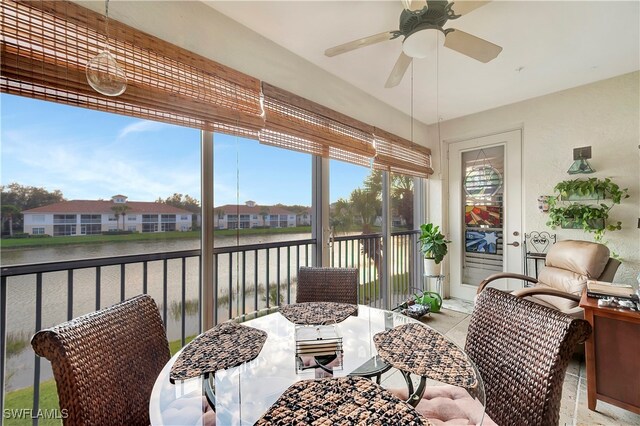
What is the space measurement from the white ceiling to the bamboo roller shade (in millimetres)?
444

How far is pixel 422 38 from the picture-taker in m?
1.59

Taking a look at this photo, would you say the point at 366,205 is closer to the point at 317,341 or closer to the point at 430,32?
the point at 430,32

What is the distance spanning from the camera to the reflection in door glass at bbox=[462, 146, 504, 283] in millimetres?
3742

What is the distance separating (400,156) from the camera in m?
3.55

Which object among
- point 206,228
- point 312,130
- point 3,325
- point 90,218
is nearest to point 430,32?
point 312,130

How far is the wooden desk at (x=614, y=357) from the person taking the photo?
5.35 feet

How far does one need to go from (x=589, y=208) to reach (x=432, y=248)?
1597 millimetres

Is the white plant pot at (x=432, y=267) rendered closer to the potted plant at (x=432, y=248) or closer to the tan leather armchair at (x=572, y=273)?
the potted plant at (x=432, y=248)

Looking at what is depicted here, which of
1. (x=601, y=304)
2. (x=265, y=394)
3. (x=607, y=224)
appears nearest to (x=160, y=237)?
(x=265, y=394)

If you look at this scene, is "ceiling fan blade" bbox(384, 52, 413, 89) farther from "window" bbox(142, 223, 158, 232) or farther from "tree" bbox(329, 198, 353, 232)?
"window" bbox(142, 223, 158, 232)

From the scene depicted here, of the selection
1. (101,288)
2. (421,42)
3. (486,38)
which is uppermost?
(486,38)

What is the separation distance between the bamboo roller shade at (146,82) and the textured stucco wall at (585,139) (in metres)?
2.64

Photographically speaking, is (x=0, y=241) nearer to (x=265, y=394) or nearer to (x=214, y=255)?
(x=214, y=255)

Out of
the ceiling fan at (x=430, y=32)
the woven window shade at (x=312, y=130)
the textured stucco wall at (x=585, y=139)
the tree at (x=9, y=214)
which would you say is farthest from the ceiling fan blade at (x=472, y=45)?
the tree at (x=9, y=214)
